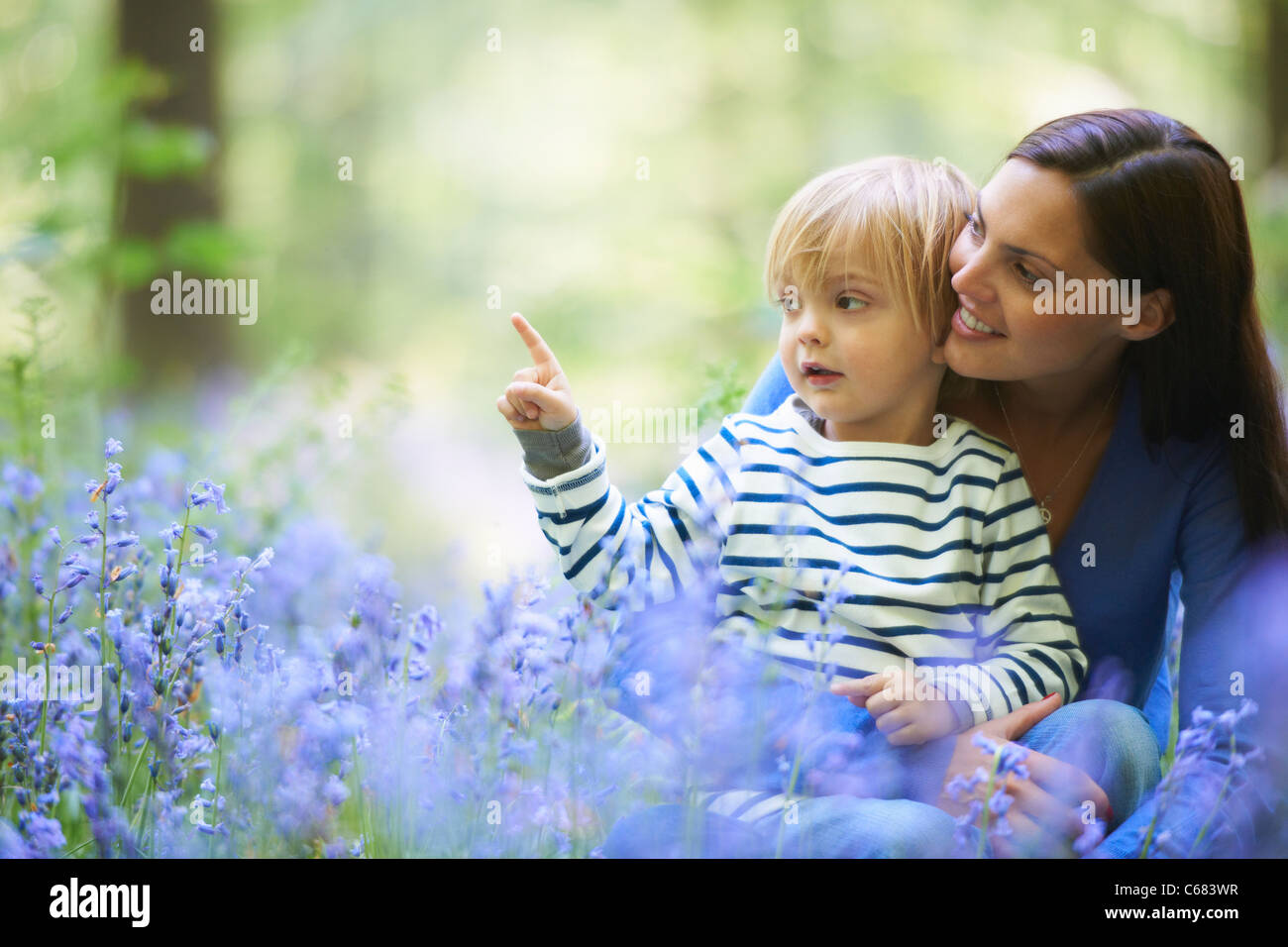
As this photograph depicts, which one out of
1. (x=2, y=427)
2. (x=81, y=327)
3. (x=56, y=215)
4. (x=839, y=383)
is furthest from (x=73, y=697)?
(x=81, y=327)

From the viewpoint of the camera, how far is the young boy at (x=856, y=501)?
1530mm

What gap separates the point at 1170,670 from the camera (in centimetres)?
176

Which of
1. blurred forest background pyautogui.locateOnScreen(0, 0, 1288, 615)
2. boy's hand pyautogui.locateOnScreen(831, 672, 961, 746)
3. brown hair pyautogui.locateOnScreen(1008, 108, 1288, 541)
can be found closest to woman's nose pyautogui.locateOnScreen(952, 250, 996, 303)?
brown hair pyautogui.locateOnScreen(1008, 108, 1288, 541)

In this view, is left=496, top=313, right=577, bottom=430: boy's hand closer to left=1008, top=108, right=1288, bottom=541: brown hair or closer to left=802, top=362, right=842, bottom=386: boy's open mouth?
left=802, top=362, right=842, bottom=386: boy's open mouth

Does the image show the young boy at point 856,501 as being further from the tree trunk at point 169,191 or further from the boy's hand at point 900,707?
the tree trunk at point 169,191

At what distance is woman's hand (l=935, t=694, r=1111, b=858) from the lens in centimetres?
136

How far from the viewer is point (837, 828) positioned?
1.35m

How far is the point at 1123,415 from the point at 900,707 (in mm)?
685

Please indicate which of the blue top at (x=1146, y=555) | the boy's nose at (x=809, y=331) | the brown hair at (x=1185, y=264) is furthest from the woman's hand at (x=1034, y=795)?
the boy's nose at (x=809, y=331)

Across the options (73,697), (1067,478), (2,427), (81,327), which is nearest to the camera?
(73,697)

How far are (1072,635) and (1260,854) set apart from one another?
0.37 m
